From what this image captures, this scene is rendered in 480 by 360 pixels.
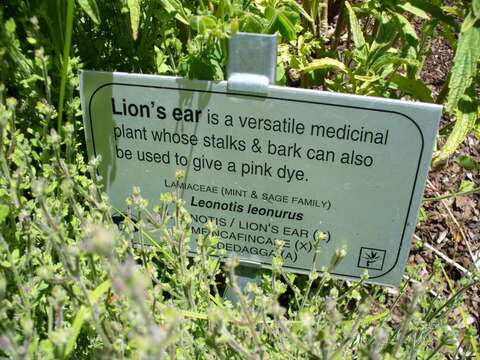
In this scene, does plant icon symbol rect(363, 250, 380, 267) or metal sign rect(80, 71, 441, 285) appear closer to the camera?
metal sign rect(80, 71, 441, 285)

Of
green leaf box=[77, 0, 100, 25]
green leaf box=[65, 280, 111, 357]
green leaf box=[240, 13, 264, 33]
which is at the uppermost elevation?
Answer: green leaf box=[77, 0, 100, 25]

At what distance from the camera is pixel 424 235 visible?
1.62 metres

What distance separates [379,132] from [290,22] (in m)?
0.27

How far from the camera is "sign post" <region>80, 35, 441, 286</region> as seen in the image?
3.09 feet

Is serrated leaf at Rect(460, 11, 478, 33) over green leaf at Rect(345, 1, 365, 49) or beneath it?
over

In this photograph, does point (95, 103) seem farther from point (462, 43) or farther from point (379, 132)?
point (462, 43)

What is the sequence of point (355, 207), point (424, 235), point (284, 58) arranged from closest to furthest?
1. point (355, 207)
2. point (284, 58)
3. point (424, 235)

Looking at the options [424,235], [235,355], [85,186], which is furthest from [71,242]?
[424,235]

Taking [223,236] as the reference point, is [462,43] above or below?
above

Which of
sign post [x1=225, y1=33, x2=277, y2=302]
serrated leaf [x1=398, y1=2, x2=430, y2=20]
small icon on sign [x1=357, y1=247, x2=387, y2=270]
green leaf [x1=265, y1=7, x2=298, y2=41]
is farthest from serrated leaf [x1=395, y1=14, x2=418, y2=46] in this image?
small icon on sign [x1=357, y1=247, x2=387, y2=270]

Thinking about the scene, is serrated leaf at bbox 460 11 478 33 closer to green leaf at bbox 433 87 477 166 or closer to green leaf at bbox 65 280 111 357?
green leaf at bbox 433 87 477 166

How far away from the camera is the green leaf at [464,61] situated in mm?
860

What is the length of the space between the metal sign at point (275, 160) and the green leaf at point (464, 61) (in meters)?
0.05

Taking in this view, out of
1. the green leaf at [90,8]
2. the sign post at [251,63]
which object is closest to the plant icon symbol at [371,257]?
the sign post at [251,63]
